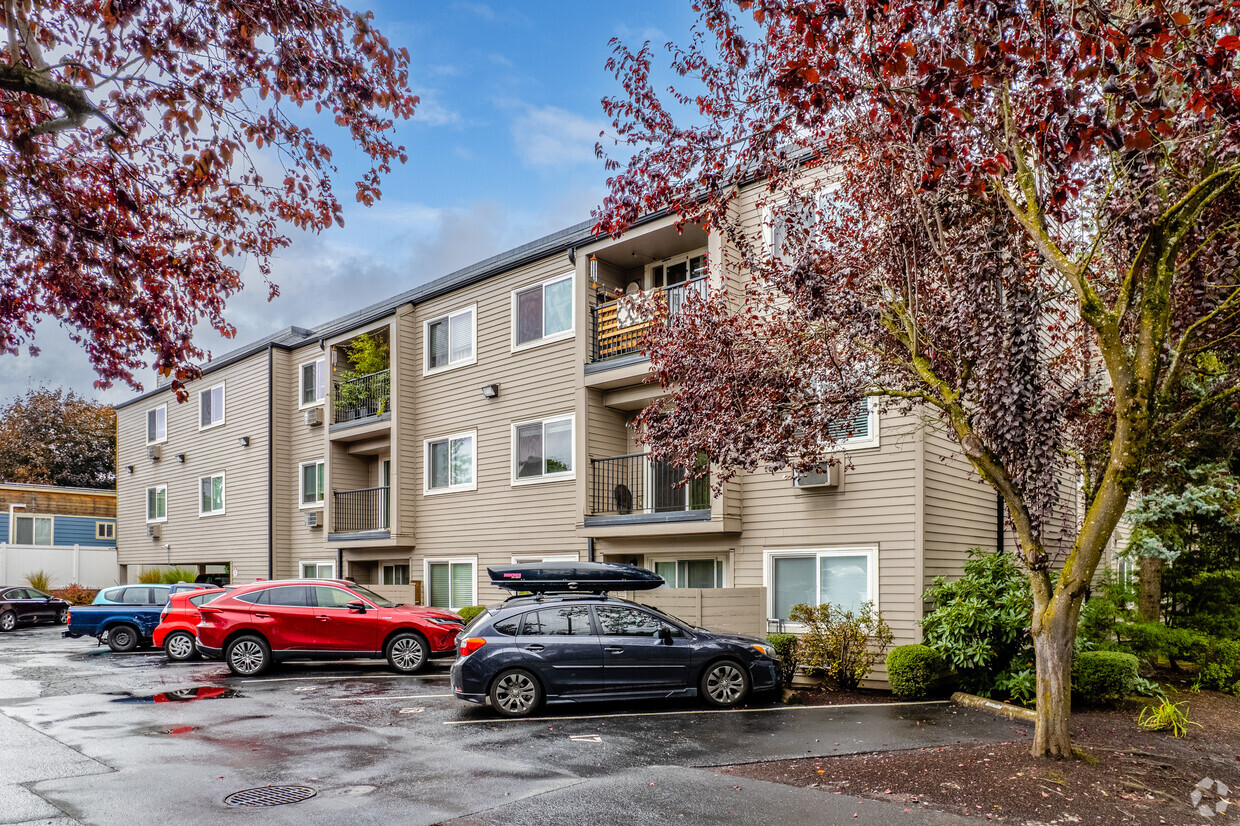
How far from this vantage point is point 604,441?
1755 cm

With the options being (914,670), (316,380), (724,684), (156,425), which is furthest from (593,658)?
(156,425)

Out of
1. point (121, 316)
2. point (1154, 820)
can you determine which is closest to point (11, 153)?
point (121, 316)

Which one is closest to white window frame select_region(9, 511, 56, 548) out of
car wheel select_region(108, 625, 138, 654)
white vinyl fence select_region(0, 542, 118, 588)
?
white vinyl fence select_region(0, 542, 118, 588)

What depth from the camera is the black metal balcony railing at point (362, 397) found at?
22703mm

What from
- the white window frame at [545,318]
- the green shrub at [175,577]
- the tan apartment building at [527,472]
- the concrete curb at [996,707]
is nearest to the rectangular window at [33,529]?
the tan apartment building at [527,472]

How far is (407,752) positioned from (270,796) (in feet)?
6.16

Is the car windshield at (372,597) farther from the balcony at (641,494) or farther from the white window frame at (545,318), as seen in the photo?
the white window frame at (545,318)

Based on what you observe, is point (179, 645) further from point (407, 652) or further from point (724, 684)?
point (724, 684)

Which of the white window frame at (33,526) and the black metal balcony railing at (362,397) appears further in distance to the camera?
the white window frame at (33,526)

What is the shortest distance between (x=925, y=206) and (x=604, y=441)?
9.62 metres

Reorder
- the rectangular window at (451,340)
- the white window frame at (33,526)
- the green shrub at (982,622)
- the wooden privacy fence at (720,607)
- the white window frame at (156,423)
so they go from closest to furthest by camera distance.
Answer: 1. the green shrub at (982,622)
2. the wooden privacy fence at (720,607)
3. the rectangular window at (451,340)
4. the white window frame at (156,423)
5. the white window frame at (33,526)

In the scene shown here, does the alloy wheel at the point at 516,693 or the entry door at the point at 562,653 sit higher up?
the entry door at the point at 562,653

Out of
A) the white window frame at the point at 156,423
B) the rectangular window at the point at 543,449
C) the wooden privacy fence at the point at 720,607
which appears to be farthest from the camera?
the white window frame at the point at 156,423

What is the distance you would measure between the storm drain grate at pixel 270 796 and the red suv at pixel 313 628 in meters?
7.96
